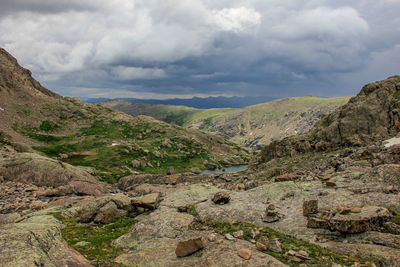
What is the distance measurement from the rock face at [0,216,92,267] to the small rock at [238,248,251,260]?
8.83 metres

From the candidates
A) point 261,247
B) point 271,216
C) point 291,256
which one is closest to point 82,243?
point 261,247

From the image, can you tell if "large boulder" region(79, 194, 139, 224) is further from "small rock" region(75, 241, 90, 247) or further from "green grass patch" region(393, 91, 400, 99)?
"green grass patch" region(393, 91, 400, 99)

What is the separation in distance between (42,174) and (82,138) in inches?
4462

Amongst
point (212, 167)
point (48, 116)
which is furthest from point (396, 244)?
point (48, 116)

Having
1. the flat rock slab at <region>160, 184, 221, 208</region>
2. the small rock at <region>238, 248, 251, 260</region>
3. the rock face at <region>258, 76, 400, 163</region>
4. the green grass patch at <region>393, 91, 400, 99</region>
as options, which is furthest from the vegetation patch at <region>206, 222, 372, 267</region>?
the green grass patch at <region>393, 91, 400, 99</region>

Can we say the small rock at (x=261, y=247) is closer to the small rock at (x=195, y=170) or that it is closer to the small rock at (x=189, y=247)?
the small rock at (x=189, y=247)

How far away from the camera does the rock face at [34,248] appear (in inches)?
452

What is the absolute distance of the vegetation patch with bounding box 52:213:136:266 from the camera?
17844 millimetres

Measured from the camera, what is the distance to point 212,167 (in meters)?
166

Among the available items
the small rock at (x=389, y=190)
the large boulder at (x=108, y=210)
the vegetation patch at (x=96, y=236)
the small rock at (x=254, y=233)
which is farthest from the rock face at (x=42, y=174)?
the small rock at (x=389, y=190)

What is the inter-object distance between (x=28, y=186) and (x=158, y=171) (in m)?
87.9

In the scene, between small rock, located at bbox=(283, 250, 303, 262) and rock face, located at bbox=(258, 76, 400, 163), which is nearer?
small rock, located at bbox=(283, 250, 303, 262)

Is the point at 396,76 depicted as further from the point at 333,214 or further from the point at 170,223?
the point at 170,223

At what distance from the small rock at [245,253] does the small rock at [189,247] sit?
9.90 feet
